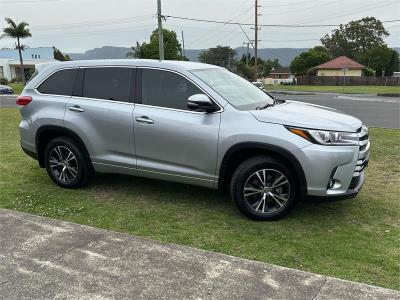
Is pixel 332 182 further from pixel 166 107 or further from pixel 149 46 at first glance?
pixel 149 46

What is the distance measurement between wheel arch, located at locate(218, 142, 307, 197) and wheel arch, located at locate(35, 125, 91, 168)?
6.23 ft

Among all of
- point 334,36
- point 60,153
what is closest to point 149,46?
point 334,36

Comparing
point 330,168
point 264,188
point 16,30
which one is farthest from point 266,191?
point 16,30

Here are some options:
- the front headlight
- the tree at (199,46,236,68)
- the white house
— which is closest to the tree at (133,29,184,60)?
the white house

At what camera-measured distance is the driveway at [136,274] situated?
11.4 feet

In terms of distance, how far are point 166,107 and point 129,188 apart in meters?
1.51

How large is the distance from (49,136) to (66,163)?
45 cm

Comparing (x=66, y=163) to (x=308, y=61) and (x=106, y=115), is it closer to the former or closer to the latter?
(x=106, y=115)

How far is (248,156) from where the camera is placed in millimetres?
5094

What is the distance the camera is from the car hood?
475cm

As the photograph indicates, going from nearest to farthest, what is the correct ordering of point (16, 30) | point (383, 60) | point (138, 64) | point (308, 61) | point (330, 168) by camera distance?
1. point (330, 168)
2. point (138, 64)
3. point (16, 30)
4. point (383, 60)
5. point (308, 61)

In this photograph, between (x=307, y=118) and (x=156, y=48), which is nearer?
(x=307, y=118)

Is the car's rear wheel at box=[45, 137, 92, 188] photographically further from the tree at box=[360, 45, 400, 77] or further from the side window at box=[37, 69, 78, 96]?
the tree at box=[360, 45, 400, 77]

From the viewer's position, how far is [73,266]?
3.94 meters
